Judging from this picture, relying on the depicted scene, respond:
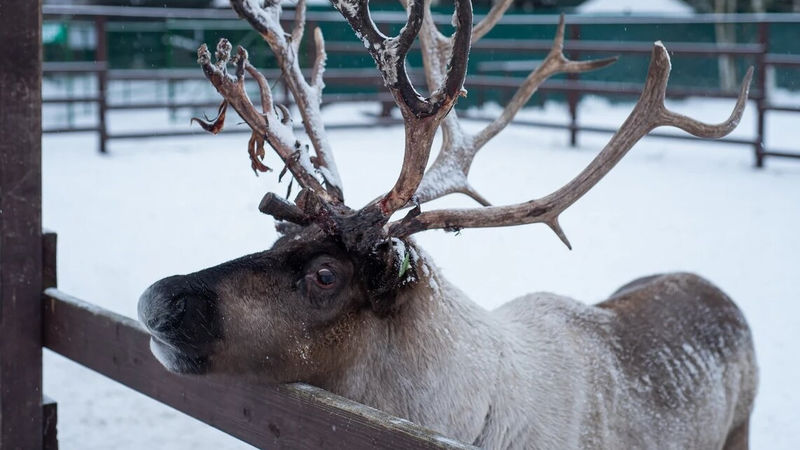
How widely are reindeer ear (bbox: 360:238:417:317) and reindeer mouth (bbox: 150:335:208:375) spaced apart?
1.46ft

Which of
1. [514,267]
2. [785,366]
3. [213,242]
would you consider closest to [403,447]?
→ [785,366]

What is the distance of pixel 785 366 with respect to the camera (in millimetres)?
4750

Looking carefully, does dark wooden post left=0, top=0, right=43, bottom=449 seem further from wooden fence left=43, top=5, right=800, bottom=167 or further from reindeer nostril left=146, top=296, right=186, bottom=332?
wooden fence left=43, top=5, right=800, bottom=167

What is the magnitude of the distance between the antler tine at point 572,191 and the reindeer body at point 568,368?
0.49 feet

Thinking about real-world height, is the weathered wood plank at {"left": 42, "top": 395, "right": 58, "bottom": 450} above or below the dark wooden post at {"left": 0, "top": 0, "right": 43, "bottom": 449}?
below

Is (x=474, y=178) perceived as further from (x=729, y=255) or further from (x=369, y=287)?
(x=369, y=287)

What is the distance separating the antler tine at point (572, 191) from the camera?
241 centimetres

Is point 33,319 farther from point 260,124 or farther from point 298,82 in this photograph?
point 298,82

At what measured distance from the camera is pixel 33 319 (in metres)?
2.88

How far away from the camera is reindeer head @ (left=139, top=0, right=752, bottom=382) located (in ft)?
6.83

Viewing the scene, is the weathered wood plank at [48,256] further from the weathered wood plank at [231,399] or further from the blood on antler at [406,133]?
the blood on antler at [406,133]

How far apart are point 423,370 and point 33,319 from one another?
1297 mm

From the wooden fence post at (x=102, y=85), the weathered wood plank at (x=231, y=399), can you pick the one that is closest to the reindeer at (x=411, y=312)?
the weathered wood plank at (x=231, y=399)

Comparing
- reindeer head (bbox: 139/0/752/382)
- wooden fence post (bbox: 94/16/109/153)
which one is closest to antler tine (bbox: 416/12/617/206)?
reindeer head (bbox: 139/0/752/382)
